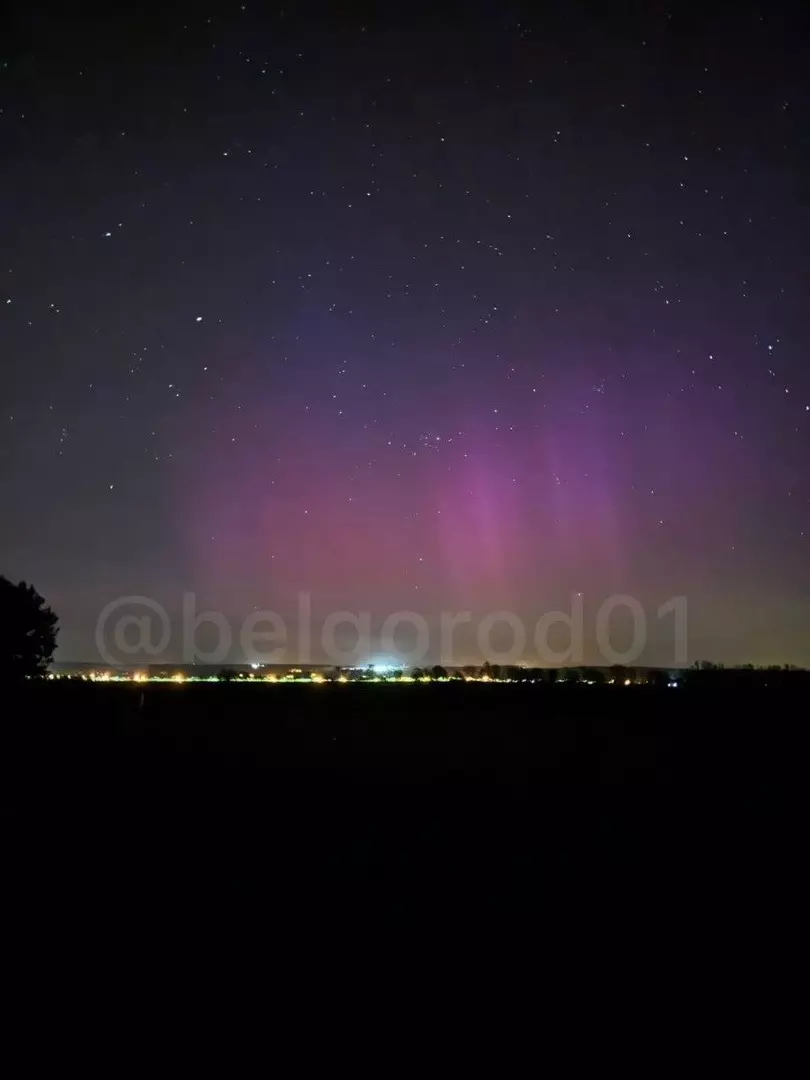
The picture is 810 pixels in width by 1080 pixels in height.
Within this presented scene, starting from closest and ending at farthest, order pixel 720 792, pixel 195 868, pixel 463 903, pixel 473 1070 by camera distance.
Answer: pixel 473 1070 → pixel 463 903 → pixel 195 868 → pixel 720 792

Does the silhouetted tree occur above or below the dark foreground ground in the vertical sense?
above

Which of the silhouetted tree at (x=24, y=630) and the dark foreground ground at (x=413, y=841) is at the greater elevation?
the silhouetted tree at (x=24, y=630)

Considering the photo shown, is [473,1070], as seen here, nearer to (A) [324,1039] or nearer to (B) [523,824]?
(A) [324,1039]

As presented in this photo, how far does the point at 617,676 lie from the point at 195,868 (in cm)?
6406

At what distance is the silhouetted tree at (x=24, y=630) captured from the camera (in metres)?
43.4

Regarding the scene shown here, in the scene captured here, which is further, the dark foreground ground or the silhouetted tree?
the silhouetted tree

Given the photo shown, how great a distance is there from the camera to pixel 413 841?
9.52 m

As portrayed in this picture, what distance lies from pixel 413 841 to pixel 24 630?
1666 inches

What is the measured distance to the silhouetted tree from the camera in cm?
4341

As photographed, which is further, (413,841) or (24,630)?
(24,630)

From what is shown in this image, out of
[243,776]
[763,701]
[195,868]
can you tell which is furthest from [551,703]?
[195,868]

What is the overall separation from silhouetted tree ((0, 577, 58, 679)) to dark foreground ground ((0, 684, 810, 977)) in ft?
81.8

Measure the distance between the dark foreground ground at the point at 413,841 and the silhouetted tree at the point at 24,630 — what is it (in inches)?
982

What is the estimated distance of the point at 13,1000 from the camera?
17.0 feet
